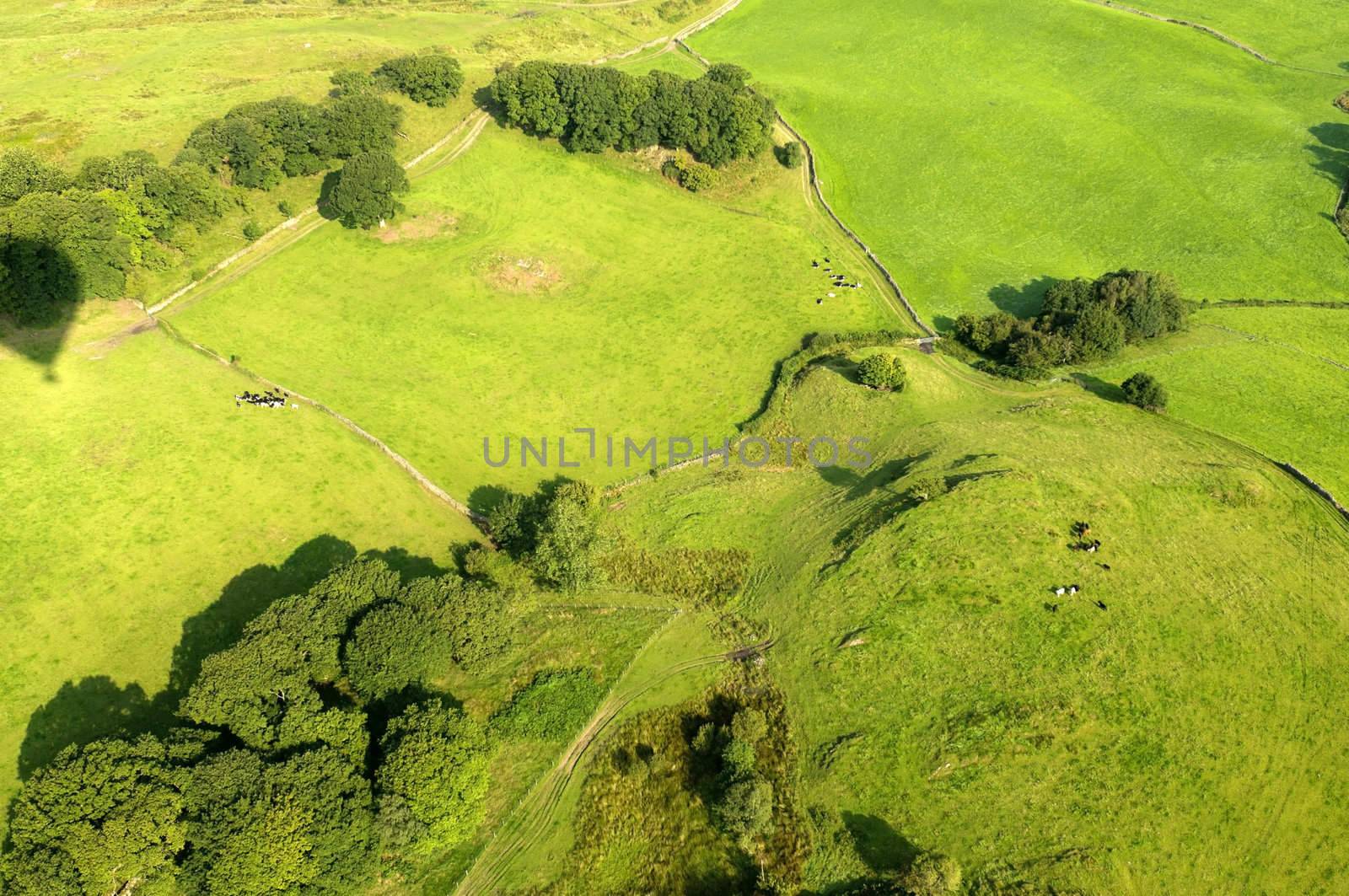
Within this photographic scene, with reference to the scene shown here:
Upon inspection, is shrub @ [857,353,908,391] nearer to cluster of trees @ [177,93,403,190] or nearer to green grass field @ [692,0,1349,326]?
green grass field @ [692,0,1349,326]

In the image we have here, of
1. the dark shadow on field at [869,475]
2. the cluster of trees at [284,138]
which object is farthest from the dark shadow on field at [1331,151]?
the cluster of trees at [284,138]

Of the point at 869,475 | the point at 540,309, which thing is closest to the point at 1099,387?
the point at 869,475

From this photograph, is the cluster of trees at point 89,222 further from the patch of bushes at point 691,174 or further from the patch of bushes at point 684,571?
the patch of bushes at point 684,571

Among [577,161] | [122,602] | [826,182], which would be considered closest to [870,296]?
[826,182]

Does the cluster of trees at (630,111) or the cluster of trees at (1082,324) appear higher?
the cluster of trees at (630,111)

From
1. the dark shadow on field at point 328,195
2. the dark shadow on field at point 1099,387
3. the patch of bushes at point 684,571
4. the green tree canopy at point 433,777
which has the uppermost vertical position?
the dark shadow on field at point 328,195

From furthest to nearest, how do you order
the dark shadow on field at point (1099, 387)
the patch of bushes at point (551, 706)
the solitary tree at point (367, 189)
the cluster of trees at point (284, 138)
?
the cluster of trees at point (284, 138) < the solitary tree at point (367, 189) < the dark shadow on field at point (1099, 387) < the patch of bushes at point (551, 706)

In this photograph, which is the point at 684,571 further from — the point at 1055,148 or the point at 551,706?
the point at 1055,148

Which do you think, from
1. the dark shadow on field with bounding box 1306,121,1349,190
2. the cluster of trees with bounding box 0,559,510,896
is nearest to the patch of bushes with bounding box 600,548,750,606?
the cluster of trees with bounding box 0,559,510,896
